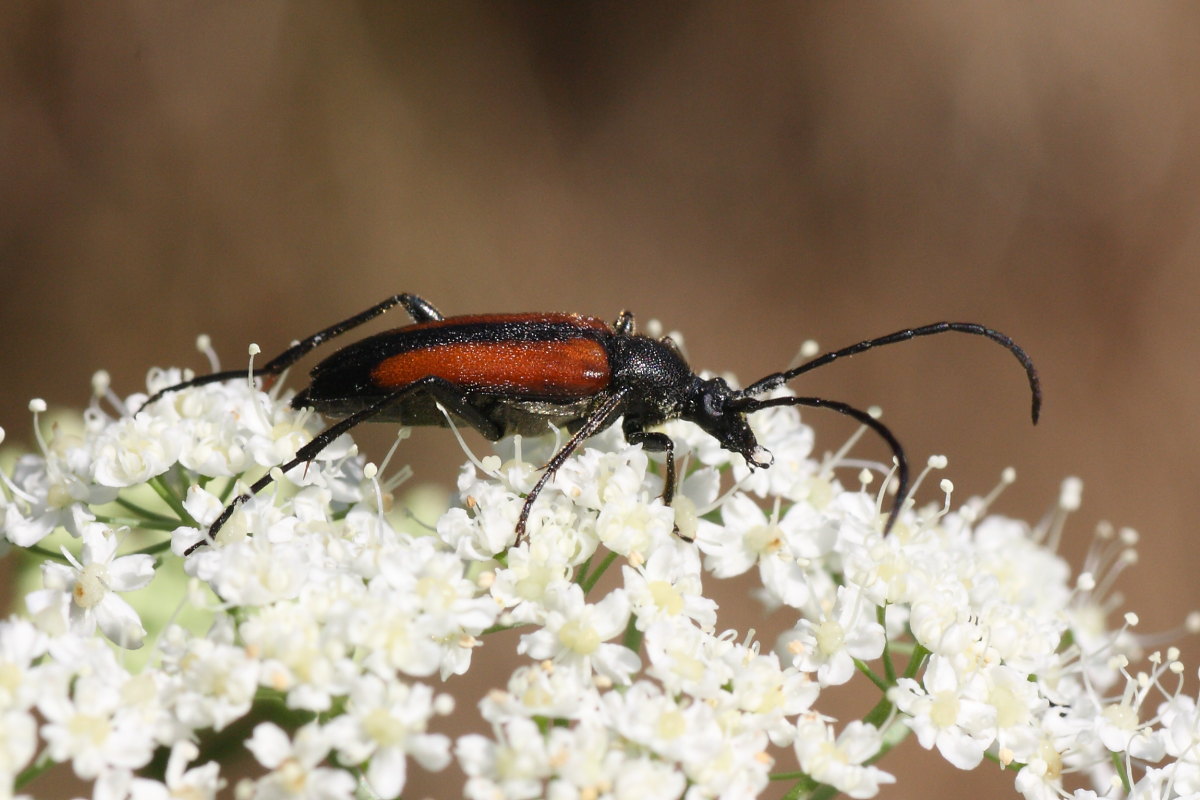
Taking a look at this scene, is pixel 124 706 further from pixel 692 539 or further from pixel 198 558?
pixel 692 539

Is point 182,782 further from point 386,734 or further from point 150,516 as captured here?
point 150,516

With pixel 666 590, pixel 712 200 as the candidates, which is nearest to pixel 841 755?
pixel 666 590

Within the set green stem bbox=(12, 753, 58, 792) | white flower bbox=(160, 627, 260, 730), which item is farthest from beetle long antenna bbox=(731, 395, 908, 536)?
green stem bbox=(12, 753, 58, 792)

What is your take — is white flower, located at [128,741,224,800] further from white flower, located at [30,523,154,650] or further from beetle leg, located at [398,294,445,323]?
beetle leg, located at [398,294,445,323]

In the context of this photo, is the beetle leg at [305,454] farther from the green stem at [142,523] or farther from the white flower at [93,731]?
the white flower at [93,731]

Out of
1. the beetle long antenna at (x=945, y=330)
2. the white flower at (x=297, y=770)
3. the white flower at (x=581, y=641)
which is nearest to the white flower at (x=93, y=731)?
the white flower at (x=297, y=770)

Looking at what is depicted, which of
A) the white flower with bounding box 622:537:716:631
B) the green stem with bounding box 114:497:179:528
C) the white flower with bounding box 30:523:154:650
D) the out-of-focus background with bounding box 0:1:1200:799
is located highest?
the out-of-focus background with bounding box 0:1:1200:799

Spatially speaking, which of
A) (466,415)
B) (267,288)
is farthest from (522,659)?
(466,415)
